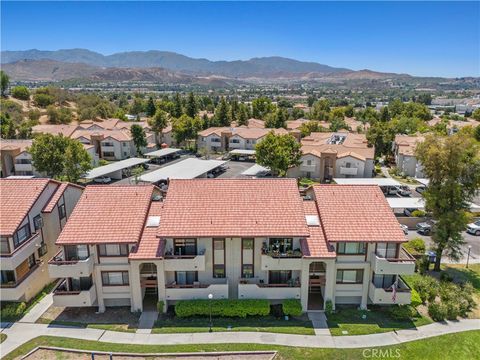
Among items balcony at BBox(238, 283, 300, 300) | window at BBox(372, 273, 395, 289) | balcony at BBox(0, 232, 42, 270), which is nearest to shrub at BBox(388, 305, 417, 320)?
window at BBox(372, 273, 395, 289)

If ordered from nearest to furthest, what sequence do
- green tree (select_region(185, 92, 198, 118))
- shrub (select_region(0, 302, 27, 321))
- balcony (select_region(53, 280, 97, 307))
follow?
balcony (select_region(53, 280, 97, 307)), shrub (select_region(0, 302, 27, 321)), green tree (select_region(185, 92, 198, 118))

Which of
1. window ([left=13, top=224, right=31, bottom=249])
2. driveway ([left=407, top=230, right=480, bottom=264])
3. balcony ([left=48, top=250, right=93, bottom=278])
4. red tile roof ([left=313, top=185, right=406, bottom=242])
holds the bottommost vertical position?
driveway ([left=407, top=230, right=480, bottom=264])

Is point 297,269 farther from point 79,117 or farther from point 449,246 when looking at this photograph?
point 79,117

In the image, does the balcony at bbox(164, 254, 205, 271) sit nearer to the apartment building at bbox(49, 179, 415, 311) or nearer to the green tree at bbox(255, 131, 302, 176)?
the apartment building at bbox(49, 179, 415, 311)

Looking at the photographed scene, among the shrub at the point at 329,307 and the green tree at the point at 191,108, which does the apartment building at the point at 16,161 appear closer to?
A: the green tree at the point at 191,108

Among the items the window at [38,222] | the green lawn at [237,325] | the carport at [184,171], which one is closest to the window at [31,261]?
the window at [38,222]

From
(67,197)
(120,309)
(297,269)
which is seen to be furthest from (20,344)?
(297,269)
